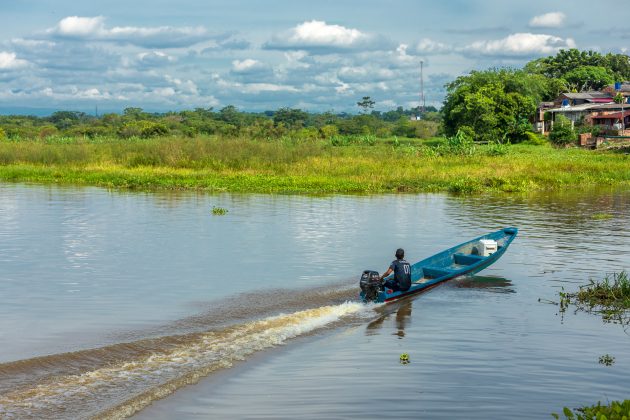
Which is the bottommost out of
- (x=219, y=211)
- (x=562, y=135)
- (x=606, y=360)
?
(x=606, y=360)

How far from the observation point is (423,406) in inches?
356

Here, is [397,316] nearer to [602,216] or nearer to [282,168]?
[602,216]

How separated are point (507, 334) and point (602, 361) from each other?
6.05 feet

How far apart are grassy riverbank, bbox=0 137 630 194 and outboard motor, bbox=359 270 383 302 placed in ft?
70.0

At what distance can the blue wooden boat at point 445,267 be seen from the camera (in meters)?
13.8


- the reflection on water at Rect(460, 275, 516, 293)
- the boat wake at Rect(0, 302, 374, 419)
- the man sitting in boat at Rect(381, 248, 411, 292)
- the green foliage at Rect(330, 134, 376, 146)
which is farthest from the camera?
the green foliage at Rect(330, 134, 376, 146)

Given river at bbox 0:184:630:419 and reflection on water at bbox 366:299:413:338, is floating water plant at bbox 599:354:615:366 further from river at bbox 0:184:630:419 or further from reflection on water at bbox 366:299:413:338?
reflection on water at bbox 366:299:413:338

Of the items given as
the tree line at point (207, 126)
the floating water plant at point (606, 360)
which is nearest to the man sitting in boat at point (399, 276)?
the floating water plant at point (606, 360)

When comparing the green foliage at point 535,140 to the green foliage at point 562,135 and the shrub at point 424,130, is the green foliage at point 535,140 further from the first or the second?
the shrub at point 424,130

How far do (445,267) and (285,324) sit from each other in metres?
5.38

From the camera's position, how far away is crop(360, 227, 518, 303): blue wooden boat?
13836mm

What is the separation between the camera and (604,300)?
14.4 metres

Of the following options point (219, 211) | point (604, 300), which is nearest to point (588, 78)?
point (219, 211)

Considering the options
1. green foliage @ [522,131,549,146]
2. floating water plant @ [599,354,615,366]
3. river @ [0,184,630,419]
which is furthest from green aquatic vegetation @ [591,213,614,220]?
green foliage @ [522,131,549,146]
